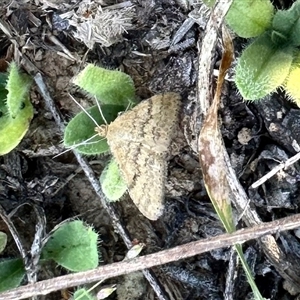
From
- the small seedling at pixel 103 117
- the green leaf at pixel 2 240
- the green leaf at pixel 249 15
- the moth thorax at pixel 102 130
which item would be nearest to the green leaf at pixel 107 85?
the small seedling at pixel 103 117

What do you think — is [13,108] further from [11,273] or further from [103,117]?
[11,273]

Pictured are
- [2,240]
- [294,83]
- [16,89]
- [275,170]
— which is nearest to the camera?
[294,83]

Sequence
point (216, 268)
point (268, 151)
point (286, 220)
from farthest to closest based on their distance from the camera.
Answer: point (216, 268) < point (268, 151) < point (286, 220)

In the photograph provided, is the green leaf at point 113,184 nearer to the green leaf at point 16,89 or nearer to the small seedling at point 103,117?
the small seedling at point 103,117

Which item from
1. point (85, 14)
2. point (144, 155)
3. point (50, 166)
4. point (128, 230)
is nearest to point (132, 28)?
point (85, 14)

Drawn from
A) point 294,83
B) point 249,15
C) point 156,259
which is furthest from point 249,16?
point 156,259

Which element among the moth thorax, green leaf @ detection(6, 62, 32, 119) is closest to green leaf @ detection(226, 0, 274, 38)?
the moth thorax

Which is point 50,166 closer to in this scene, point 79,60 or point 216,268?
point 79,60
